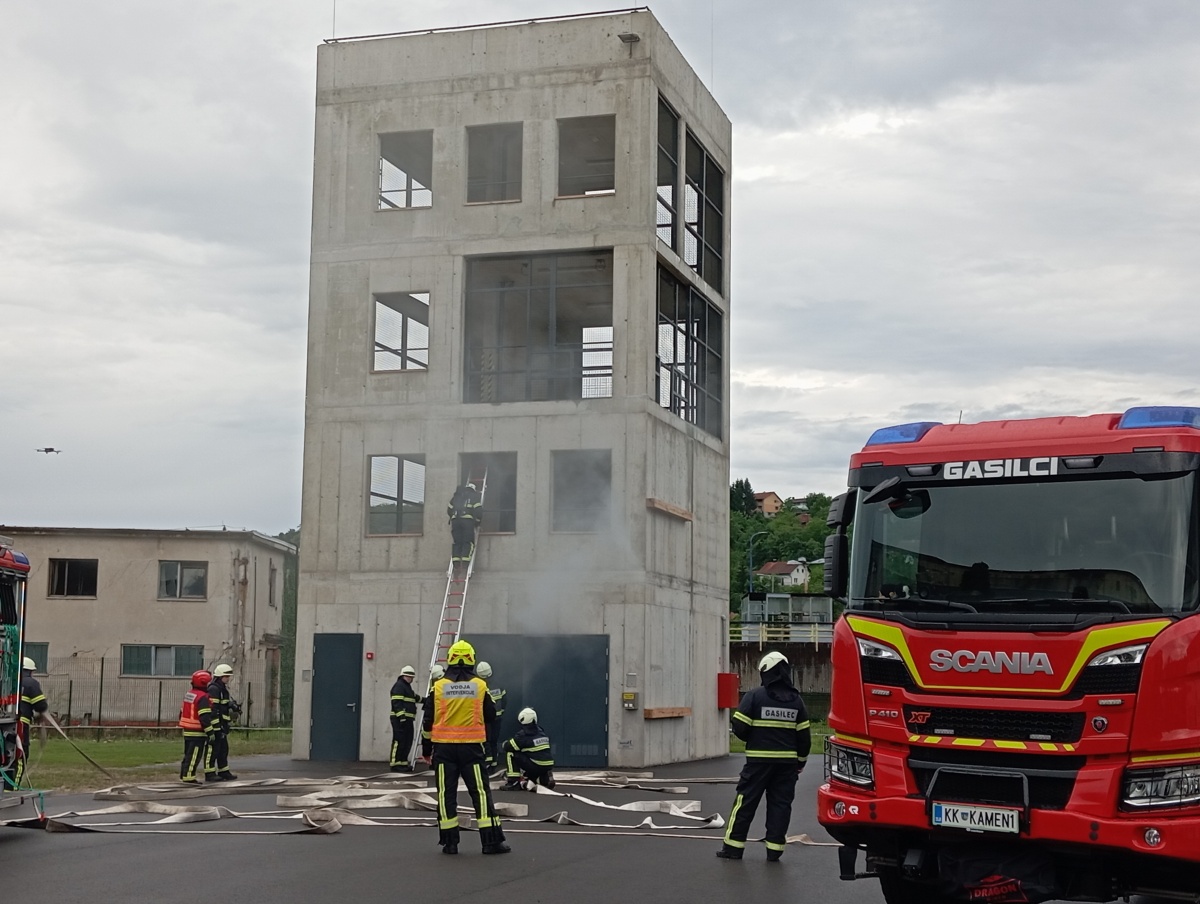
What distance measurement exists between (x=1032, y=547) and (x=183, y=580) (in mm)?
40346

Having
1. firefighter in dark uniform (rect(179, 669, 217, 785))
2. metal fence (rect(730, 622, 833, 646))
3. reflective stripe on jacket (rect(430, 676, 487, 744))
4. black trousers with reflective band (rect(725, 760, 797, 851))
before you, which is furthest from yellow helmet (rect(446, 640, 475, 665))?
metal fence (rect(730, 622, 833, 646))

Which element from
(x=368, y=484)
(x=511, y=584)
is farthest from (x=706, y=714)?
(x=368, y=484)

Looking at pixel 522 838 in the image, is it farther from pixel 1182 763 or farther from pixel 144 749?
pixel 144 749

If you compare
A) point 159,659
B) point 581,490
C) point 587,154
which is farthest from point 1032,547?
point 159,659

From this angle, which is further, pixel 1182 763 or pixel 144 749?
pixel 144 749

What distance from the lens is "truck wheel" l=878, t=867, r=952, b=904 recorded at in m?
9.83

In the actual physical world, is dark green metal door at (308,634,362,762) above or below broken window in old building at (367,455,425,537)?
below

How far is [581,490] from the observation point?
90.6 ft

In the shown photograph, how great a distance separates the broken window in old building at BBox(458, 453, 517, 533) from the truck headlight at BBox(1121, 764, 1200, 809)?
20.2 meters

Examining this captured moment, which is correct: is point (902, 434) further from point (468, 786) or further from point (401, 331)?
Answer: point (401, 331)

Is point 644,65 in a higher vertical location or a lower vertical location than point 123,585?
higher

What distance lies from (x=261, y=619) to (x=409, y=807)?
107 ft

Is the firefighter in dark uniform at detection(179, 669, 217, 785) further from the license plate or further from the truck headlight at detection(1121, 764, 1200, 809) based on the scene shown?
the truck headlight at detection(1121, 764, 1200, 809)

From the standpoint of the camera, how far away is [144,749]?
32312mm
